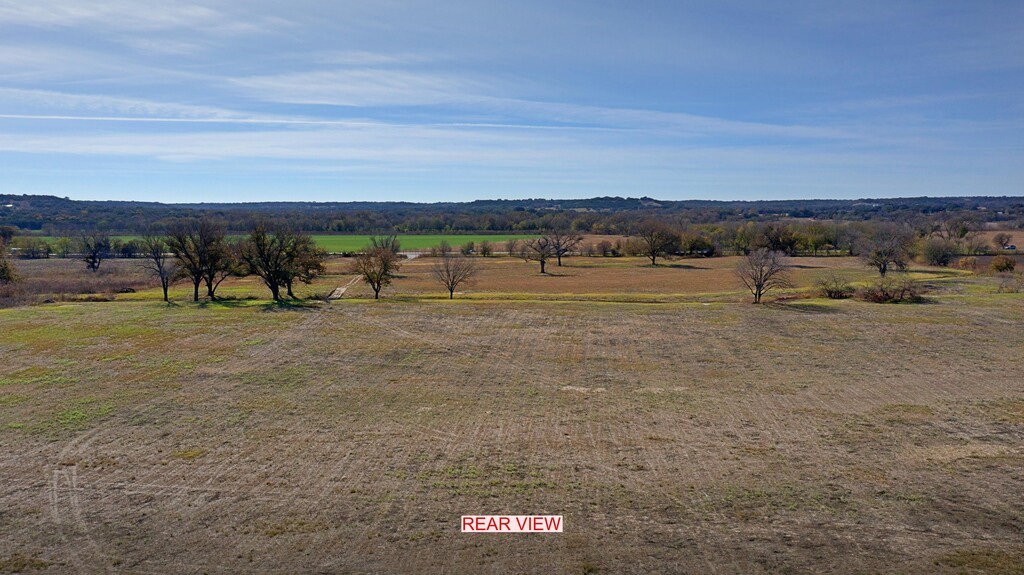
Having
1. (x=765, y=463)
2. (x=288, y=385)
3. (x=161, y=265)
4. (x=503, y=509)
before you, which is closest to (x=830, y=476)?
(x=765, y=463)

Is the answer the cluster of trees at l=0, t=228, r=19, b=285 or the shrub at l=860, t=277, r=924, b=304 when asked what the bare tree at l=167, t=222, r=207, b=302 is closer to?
the cluster of trees at l=0, t=228, r=19, b=285

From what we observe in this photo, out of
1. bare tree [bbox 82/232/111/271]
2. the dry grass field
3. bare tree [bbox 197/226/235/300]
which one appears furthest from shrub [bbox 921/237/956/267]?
bare tree [bbox 82/232/111/271]

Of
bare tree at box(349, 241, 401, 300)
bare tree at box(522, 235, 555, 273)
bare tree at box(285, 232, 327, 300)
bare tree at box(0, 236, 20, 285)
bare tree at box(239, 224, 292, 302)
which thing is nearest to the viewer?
bare tree at box(239, 224, 292, 302)

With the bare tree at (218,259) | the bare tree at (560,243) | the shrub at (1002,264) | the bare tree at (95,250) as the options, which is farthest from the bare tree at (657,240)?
the bare tree at (95,250)

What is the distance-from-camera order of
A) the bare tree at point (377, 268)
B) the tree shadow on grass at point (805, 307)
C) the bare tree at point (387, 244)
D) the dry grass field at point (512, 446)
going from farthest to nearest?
1. the bare tree at point (387, 244)
2. the bare tree at point (377, 268)
3. the tree shadow on grass at point (805, 307)
4. the dry grass field at point (512, 446)

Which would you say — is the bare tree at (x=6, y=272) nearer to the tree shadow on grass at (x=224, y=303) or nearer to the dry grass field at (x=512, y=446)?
the tree shadow on grass at (x=224, y=303)

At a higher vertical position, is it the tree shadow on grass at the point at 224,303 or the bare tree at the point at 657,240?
the bare tree at the point at 657,240

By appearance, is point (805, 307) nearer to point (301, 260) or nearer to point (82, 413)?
point (301, 260)
